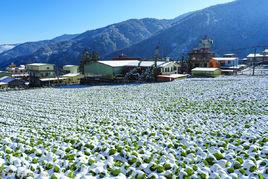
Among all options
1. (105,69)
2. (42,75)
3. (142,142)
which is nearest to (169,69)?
(105,69)

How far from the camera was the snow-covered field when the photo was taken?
38.2 ft

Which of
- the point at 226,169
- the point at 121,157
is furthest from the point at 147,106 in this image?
the point at 226,169

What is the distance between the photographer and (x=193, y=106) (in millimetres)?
32312

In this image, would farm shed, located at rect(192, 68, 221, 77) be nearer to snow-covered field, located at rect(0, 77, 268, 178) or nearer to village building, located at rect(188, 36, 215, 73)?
village building, located at rect(188, 36, 215, 73)

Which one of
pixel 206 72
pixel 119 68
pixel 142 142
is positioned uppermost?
pixel 119 68

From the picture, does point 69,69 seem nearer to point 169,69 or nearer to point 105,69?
point 105,69

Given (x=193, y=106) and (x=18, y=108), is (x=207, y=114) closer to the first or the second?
(x=193, y=106)

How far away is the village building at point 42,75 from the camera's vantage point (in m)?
84.0

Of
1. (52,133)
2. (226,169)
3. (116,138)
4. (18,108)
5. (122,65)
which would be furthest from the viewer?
(122,65)

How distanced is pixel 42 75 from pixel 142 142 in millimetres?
77058

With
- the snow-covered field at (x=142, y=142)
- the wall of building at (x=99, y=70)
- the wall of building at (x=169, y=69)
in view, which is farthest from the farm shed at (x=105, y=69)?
the snow-covered field at (x=142, y=142)

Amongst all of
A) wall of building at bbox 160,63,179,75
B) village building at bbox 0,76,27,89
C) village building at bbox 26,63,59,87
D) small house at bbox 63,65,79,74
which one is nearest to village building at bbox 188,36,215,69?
wall of building at bbox 160,63,179,75

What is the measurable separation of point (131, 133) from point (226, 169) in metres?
9.06

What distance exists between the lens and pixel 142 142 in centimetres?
1648
